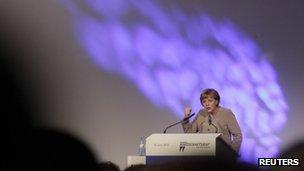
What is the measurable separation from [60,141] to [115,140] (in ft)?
9.22

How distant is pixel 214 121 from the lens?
345 centimetres

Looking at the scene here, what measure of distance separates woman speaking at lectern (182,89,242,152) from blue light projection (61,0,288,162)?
0.05 meters

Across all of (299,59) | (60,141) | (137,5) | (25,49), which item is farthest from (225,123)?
(60,141)

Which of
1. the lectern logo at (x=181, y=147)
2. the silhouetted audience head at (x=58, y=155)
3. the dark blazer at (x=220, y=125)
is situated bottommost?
the silhouetted audience head at (x=58, y=155)

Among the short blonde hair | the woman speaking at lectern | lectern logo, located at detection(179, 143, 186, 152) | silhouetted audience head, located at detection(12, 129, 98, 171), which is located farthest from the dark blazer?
silhouetted audience head, located at detection(12, 129, 98, 171)

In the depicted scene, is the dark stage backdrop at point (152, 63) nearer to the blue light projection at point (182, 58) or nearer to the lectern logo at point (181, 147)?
the blue light projection at point (182, 58)

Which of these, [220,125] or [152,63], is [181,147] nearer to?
[220,125]

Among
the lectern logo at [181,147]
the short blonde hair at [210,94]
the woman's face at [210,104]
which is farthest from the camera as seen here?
the short blonde hair at [210,94]

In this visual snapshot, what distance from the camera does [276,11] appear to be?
380cm

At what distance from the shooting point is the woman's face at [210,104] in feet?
11.7

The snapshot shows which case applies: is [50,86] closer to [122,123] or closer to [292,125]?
[122,123]

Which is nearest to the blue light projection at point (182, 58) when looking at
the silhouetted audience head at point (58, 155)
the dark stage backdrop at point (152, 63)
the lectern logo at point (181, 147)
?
the dark stage backdrop at point (152, 63)

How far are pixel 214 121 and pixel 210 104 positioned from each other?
0.30m

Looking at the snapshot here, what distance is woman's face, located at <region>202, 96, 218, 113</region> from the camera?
3581 mm
